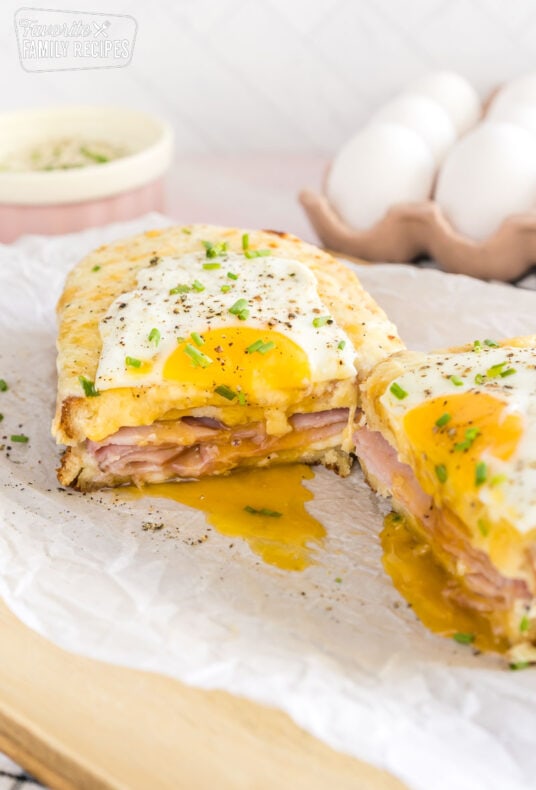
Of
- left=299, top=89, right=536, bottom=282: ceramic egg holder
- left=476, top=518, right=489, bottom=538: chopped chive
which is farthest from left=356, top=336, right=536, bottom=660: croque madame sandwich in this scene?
left=299, top=89, right=536, bottom=282: ceramic egg holder

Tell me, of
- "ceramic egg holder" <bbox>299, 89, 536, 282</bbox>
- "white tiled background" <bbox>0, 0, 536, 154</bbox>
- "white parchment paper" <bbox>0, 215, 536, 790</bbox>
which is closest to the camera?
"white parchment paper" <bbox>0, 215, 536, 790</bbox>

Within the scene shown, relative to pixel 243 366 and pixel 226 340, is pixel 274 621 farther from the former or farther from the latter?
pixel 226 340

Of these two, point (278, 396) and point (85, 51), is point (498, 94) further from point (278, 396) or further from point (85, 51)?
point (278, 396)

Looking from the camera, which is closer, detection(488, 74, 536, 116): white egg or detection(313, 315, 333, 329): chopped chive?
detection(313, 315, 333, 329): chopped chive

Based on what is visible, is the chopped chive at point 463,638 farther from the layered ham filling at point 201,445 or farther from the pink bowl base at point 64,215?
the pink bowl base at point 64,215

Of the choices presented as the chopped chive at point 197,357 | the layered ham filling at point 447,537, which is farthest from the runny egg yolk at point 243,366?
the layered ham filling at point 447,537

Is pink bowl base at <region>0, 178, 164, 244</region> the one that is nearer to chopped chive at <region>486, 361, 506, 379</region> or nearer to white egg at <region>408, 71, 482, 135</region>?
white egg at <region>408, 71, 482, 135</region>

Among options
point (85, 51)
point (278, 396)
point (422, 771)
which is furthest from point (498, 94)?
point (422, 771)

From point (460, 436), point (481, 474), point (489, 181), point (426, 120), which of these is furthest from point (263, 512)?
point (426, 120)
